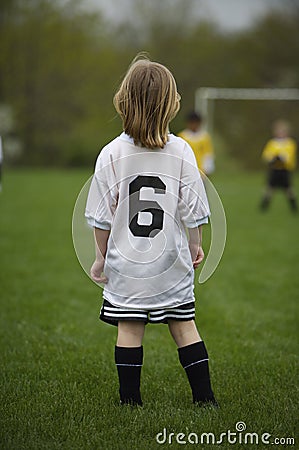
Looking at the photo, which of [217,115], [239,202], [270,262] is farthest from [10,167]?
[270,262]

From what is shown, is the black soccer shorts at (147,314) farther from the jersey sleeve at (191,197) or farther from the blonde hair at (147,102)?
the blonde hair at (147,102)

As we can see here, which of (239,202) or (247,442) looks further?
→ (239,202)

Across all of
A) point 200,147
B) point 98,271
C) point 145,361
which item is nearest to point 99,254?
point 98,271

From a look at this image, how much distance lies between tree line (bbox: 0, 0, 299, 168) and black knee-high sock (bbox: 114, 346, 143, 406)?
24979 mm

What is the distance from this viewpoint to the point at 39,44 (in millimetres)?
31125

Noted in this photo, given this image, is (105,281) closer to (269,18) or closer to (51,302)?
(51,302)

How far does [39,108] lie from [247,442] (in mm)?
28438

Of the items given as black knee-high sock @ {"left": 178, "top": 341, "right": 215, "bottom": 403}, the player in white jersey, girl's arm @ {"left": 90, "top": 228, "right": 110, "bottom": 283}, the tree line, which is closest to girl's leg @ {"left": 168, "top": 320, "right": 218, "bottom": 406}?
black knee-high sock @ {"left": 178, "top": 341, "right": 215, "bottom": 403}

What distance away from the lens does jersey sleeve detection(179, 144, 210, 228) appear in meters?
3.30

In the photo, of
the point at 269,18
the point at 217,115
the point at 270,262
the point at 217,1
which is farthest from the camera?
the point at 217,1

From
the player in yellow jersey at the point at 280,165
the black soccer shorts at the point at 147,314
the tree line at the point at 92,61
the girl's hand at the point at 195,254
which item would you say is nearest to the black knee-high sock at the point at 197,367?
the black soccer shorts at the point at 147,314

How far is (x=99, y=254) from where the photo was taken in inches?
133

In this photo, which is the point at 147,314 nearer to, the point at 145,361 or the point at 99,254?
the point at 99,254

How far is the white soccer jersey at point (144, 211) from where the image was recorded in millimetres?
3285
